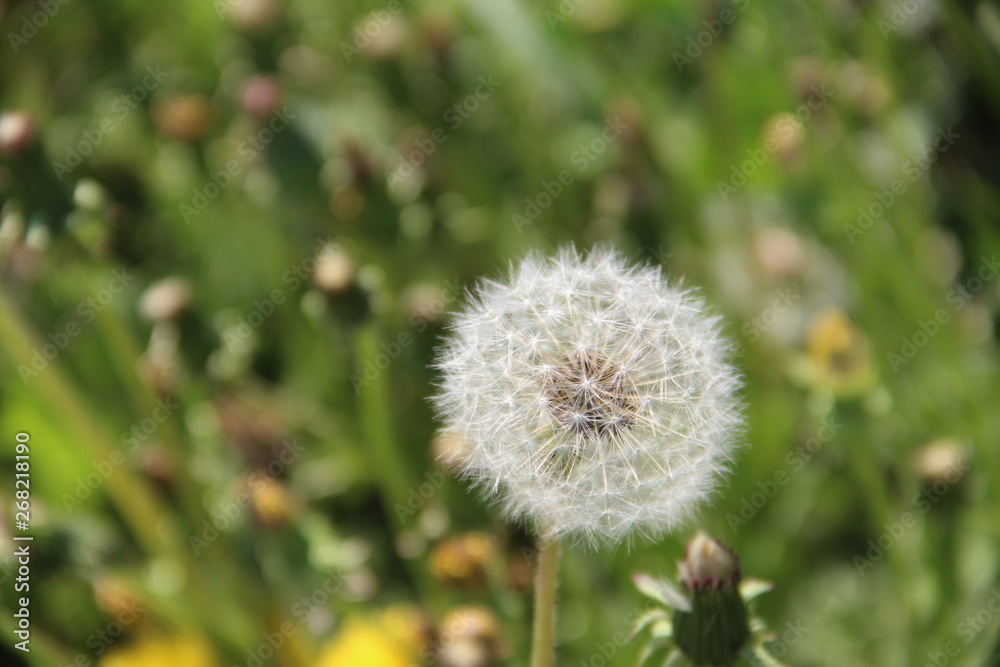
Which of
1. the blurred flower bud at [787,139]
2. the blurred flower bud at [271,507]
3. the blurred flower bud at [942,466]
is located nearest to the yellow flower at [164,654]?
the blurred flower bud at [271,507]

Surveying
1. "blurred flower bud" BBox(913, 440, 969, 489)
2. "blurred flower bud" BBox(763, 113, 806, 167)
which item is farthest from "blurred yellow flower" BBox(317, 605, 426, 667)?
"blurred flower bud" BBox(763, 113, 806, 167)

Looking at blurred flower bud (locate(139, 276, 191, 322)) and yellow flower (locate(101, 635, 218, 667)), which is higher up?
blurred flower bud (locate(139, 276, 191, 322))

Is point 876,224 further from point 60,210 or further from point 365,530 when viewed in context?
point 60,210

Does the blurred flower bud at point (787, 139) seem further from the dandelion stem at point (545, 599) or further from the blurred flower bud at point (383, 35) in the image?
the dandelion stem at point (545, 599)

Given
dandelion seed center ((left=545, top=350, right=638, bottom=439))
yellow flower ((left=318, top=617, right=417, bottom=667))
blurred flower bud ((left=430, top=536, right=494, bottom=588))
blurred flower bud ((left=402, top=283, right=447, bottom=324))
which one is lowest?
yellow flower ((left=318, top=617, right=417, bottom=667))

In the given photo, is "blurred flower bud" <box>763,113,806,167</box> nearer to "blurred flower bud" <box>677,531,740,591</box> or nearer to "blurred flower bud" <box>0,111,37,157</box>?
"blurred flower bud" <box>677,531,740,591</box>

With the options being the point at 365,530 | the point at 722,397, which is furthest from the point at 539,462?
the point at 365,530
